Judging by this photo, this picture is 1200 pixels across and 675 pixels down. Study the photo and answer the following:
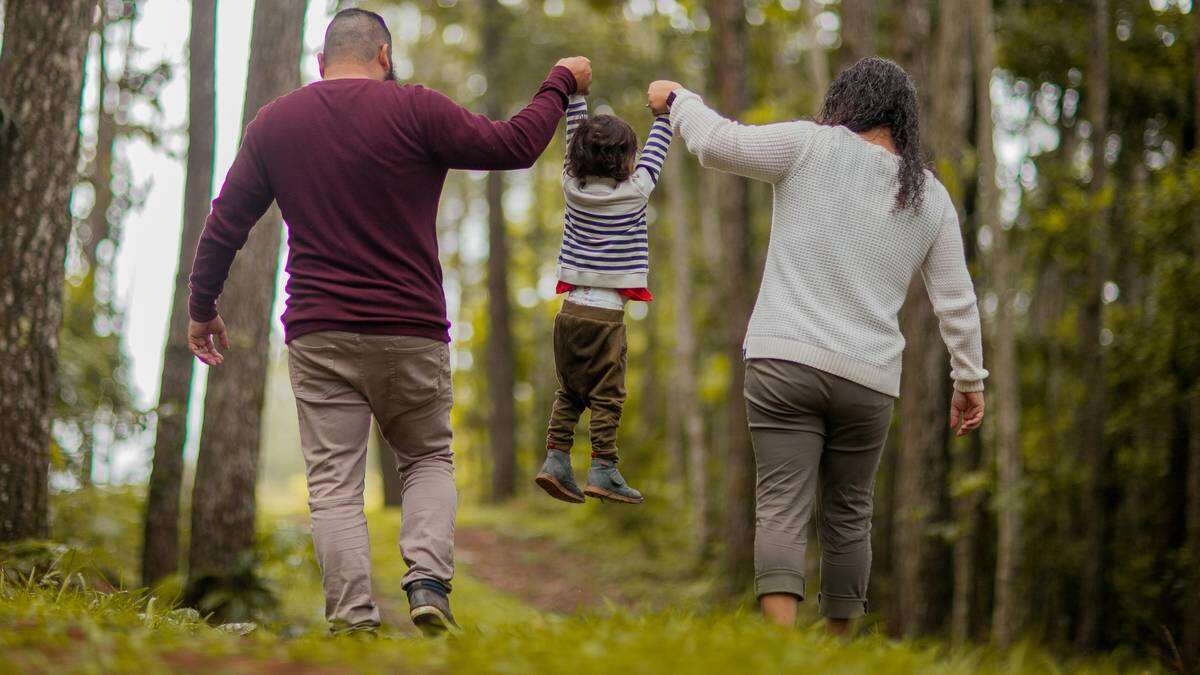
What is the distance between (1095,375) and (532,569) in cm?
790

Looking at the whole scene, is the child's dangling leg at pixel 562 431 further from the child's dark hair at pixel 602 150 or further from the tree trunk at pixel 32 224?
the tree trunk at pixel 32 224

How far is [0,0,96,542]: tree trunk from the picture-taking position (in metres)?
5.86

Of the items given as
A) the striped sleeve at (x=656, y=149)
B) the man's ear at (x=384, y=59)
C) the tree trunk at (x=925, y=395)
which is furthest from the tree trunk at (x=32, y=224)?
the tree trunk at (x=925, y=395)

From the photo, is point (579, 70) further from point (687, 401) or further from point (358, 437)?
point (687, 401)

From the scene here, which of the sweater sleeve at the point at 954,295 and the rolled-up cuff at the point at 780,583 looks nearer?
the rolled-up cuff at the point at 780,583

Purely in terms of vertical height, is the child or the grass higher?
the child

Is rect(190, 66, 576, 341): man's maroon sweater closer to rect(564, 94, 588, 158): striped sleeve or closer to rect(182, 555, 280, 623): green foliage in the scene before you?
rect(564, 94, 588, 158): striped sleeve

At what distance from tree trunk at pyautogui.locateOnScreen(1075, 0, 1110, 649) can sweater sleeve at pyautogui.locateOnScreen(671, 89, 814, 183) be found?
332 inches

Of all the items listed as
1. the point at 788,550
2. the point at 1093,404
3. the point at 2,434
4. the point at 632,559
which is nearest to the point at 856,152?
the point at 788,550

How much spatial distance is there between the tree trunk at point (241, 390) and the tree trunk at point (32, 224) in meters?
1.71

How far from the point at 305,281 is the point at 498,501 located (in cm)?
1839

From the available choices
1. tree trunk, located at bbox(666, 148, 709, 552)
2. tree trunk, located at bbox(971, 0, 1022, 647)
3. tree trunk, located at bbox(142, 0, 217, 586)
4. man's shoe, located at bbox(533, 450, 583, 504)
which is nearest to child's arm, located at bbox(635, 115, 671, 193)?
man's shoe, located at bbox(533, 450, 583, 504)

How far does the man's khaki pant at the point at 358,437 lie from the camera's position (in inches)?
164

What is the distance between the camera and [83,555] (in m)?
5.34
